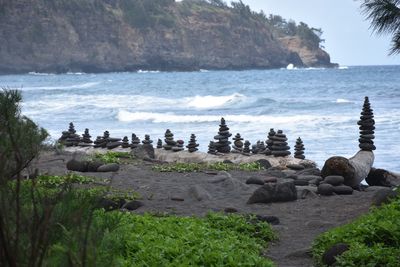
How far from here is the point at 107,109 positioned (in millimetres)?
47469

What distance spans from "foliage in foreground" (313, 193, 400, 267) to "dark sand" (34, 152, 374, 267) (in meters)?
0.33

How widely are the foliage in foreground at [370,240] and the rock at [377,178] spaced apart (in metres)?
5.81

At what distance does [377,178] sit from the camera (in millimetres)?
15836

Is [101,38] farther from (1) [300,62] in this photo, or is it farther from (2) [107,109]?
(2) [107,109]

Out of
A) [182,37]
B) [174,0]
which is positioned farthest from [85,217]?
[174,0]

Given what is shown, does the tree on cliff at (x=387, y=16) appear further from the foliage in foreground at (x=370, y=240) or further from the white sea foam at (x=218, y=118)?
the white sea foam at (x=218, y=118)

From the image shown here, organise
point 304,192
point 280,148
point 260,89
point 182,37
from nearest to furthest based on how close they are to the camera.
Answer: point 304,192 → point 280,148 → point 260,89 → point 182,37

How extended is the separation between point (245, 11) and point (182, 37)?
52.0 feet

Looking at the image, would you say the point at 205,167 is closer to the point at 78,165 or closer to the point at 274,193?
the point at 78,165

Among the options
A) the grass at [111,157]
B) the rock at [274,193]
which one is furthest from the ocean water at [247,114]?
the rock at [274,193]

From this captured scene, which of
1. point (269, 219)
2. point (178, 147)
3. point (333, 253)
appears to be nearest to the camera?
point (333, 253)

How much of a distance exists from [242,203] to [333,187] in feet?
6.45

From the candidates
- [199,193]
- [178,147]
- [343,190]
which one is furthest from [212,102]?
[199,193]

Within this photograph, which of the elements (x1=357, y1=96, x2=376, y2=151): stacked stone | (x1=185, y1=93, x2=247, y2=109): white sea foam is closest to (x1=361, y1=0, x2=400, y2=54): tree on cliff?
(x1=357, y1=96, x2=376, y2=151): stacked stone
